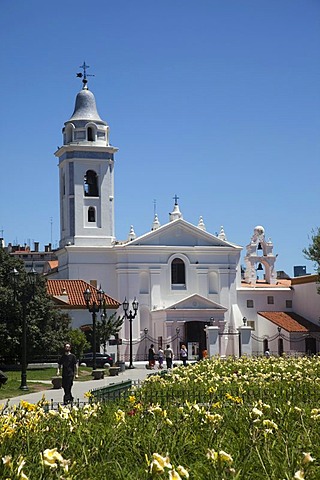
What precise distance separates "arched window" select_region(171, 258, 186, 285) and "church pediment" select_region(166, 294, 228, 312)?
3428 millimetres

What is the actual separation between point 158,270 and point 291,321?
1111 cm

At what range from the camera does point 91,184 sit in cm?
6956

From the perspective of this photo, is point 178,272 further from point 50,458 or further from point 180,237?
point 50,458

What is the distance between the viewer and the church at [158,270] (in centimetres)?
6594

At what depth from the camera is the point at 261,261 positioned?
7319 centimetres

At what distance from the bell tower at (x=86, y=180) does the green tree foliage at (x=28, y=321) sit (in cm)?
2092

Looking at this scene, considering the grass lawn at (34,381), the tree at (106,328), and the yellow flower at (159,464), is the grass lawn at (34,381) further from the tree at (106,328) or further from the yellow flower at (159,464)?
the yellow flower at (159,464)

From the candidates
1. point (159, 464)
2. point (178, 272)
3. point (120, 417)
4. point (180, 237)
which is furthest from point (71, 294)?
A: point (159, 464)

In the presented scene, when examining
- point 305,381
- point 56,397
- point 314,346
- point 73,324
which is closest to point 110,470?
point 305,381

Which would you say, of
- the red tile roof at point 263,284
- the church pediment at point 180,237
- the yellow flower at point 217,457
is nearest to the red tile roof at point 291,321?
the red tile roof at point 263,284

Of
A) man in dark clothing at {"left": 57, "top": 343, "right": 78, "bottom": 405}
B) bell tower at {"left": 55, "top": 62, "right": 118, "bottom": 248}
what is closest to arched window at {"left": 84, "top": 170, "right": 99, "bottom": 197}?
bell tower at {"left": 55, "top": 62, "right": 118, "bottom": 248}

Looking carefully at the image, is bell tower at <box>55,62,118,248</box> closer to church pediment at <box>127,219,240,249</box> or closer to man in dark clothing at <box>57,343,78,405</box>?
church pediment at <box>127,219,240,249</box>

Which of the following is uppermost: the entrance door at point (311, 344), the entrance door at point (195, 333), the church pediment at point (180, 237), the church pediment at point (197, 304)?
the church pediment at point (180, 237)

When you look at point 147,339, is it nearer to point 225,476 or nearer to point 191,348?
point 191,348
